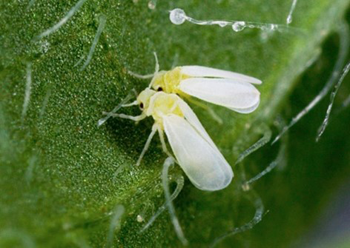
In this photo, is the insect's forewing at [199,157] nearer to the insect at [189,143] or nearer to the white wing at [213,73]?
the insect at [189,143]

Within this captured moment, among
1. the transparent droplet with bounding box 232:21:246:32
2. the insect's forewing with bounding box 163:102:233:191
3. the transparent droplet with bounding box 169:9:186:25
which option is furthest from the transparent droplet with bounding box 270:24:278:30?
the insect's forewing with bounding box 163:102:233:191

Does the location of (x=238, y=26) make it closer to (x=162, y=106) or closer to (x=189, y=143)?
(x=162, y=106)

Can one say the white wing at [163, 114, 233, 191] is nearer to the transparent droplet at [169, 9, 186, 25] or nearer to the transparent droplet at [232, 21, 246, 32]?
the transparent droplet at [169, 9, 186, 25]

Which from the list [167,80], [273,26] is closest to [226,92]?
[167,80]

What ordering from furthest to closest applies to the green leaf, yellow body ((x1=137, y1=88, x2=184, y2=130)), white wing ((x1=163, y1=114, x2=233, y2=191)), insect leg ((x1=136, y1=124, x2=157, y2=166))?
yellow body ((x1=137, y1=88, x2=184, y2=130)) < white wing ((x1=163, y1=114, x2=233, y2=191)) < insect leg ((x1=136, y1=124, x2=157, y2=166)) < the green leaf

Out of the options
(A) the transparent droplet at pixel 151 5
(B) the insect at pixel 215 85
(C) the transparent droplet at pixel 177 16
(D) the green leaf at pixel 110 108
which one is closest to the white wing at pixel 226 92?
(B) the insect at pixel 215 85

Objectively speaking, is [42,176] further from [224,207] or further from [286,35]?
[286,35]

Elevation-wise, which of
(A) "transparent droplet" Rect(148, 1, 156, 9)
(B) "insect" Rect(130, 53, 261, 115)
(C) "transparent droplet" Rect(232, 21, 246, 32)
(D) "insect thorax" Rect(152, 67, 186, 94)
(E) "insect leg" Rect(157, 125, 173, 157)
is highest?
(A) "transparent droplet" Rect(148, 1, 156, 9)
